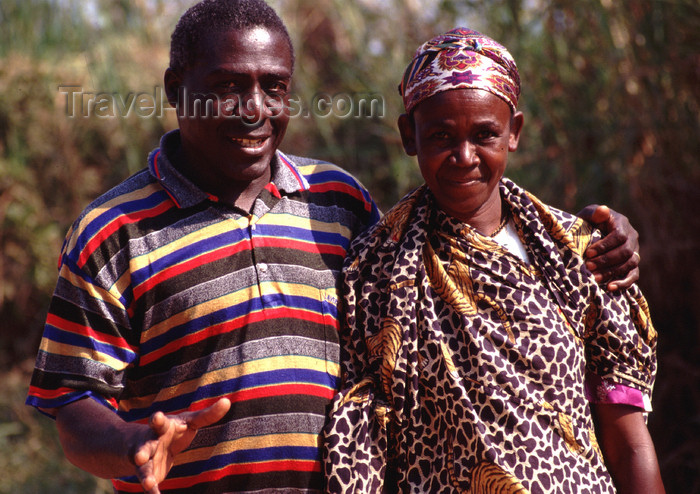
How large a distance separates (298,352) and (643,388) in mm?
908

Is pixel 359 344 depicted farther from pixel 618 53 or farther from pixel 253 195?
pixel 618 53

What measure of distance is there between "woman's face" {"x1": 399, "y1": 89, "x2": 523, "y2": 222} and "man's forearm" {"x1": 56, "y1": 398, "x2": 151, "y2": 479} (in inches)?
37.2

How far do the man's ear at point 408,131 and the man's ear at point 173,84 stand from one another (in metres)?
0.61

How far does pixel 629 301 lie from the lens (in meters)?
2.05

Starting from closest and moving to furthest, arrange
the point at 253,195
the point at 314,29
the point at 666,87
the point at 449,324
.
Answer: the point at 449,324
the point at 253,195
the point at 666,87
the point at 314,29

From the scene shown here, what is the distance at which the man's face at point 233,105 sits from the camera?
1966mm

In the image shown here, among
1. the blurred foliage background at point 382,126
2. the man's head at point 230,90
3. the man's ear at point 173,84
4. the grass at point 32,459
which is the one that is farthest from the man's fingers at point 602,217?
the grass at point 32,459

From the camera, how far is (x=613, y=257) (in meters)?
2.01

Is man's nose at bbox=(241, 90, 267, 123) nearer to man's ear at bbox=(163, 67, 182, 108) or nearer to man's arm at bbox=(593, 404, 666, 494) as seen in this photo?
man's ear at bbox=(163, 67, 182, 108)

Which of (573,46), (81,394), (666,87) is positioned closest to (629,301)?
(81,394)

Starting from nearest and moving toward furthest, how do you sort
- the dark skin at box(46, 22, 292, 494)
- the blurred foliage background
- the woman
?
the dark skin at box(46, 22, 292, 494) < the woman < the blurred foliage background

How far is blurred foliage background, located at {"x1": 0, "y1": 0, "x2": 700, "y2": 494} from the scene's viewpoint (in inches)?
139

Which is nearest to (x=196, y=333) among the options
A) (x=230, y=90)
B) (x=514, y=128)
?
(x=230, y=90)

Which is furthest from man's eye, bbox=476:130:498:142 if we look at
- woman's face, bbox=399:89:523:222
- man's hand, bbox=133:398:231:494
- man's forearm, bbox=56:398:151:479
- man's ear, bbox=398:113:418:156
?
man's forearm, bbox=56:398:151:479
